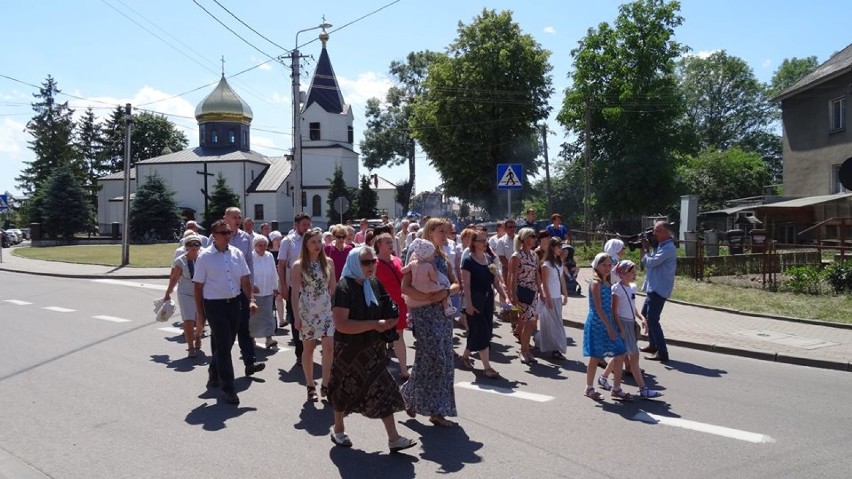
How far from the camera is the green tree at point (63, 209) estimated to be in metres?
51.8

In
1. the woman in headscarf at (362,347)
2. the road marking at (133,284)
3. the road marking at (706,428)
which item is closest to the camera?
the woman in headscarf at (362,347)

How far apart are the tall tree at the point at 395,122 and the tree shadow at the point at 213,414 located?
204 ft

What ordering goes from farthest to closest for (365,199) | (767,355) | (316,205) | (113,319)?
(316,205) < (365,199) < (113,319) < (767,355)

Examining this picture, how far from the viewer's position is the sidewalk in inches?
367

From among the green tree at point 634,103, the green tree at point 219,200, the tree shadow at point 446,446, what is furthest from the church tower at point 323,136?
the tree shadow at point 446,446

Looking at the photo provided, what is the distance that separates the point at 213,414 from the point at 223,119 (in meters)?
69.2

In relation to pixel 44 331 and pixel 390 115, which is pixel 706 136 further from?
pixel 44 331

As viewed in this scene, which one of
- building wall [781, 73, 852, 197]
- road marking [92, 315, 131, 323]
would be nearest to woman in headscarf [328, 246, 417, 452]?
road marking [92, 315, 131, 323]

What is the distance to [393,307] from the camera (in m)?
5.54

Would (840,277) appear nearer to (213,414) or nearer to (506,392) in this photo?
(506,392)

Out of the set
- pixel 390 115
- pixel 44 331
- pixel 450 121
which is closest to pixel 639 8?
pixel 450 121

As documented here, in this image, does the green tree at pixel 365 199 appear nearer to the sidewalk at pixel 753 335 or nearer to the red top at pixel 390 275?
the sidewalk at pixel 753 335

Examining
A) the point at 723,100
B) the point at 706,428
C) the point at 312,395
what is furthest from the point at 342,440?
the point at 723,100

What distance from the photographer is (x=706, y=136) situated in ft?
241
